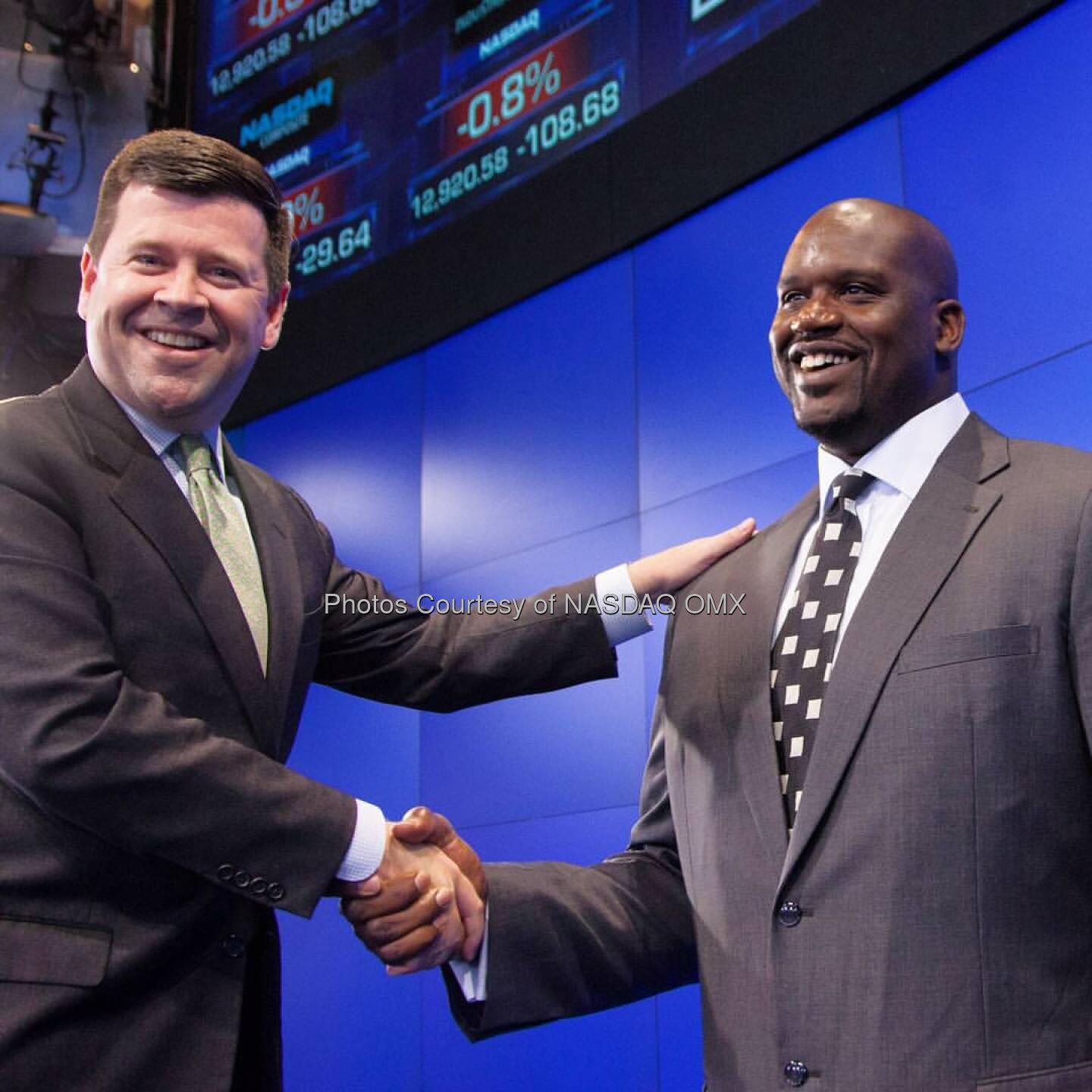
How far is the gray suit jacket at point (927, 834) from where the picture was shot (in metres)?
1.58

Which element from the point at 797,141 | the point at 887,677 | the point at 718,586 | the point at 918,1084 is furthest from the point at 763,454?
the point at 918,1084

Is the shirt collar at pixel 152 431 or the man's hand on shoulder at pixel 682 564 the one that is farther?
the man's hand on shoulder at pixel 682 564

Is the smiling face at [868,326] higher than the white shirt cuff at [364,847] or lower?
higher

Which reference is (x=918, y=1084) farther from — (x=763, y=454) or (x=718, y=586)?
(x=763, y=454)

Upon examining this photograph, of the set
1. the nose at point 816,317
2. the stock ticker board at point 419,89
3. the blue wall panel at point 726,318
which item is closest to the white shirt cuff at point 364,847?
the nose at point 816,317

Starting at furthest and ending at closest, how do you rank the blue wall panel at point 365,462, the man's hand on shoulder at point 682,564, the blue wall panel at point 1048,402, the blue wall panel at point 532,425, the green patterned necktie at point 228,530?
1. the blue wall panel at point 365,462
2. the blue wall panel at point 532,425
3. the blue wall panel at point 1048,402
4. the man's hand on shoulder at point 682,564
5. the green patterned necktie at point 228,530

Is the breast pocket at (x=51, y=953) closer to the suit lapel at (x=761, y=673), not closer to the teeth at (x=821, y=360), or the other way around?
the suit lapel at (x=761, y=673)

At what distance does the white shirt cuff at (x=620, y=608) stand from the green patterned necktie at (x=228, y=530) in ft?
2.00

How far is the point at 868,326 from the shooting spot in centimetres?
204

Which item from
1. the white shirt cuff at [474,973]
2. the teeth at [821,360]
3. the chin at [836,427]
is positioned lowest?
the white shirt cuff at [474,973]

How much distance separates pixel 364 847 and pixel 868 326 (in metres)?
1.03

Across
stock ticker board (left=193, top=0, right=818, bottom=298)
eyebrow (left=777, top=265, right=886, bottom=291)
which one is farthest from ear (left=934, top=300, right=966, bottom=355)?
stock ticker board (left=193, top=0, right=818, bottom=298)

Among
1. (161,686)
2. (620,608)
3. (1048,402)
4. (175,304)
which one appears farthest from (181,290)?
(1048,402)

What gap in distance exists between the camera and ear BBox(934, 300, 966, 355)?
2.07 m
